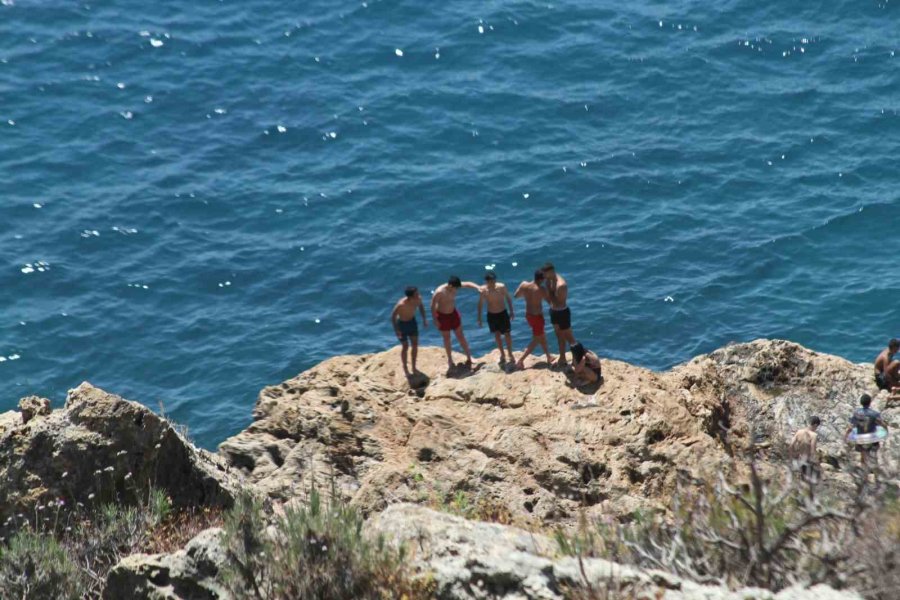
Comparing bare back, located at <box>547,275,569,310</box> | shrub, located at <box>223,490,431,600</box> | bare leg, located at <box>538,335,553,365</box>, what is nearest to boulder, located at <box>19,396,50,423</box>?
shrub, located at <box>223,490,431,600</box>

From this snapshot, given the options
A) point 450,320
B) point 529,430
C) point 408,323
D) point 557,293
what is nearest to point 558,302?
point 557,293

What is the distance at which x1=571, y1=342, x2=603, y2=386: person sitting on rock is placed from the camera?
17016 mm

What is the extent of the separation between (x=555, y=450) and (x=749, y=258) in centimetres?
1289

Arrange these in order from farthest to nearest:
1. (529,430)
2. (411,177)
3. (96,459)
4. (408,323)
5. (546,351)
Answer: (411,177) → (408,323) → (546,351) → (529,430) → (96,459)

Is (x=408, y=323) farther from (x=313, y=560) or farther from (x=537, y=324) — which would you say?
(x=313, y=560)

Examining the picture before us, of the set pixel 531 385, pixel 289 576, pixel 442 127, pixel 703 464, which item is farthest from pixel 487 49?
pixel 289 576

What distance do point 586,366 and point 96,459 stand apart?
6454 mm

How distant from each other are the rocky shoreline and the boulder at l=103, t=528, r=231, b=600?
0.01m

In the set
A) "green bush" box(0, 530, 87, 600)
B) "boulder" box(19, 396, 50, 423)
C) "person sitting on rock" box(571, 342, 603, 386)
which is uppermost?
"person sitting on rock" box(571, 342, 603, 386)

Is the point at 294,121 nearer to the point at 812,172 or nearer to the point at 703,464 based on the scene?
the point at 812,172

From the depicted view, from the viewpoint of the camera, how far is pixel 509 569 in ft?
32.7

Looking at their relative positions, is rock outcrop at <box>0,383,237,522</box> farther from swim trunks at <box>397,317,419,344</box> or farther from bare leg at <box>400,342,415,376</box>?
swim trunks at <box>397,317,419,344</box>

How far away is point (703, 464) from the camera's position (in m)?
14.8

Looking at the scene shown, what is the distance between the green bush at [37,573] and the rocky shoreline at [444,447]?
2.62ft
